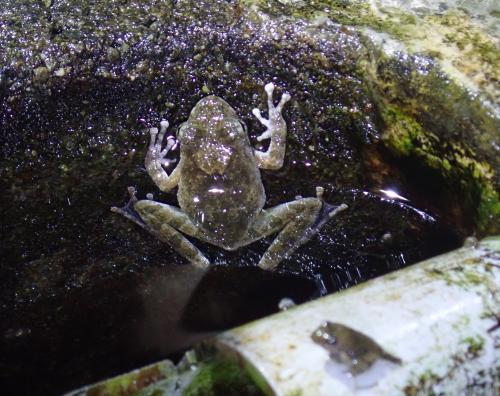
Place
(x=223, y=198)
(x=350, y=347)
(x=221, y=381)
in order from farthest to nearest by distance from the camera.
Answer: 1. (x=223, y=198)
2. (x=221, y=381)
3. (x=350, y=347)

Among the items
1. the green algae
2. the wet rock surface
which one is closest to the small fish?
the green algae

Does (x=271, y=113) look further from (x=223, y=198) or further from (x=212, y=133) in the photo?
(x=223, y=198)

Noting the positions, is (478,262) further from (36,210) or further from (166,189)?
(36,210)

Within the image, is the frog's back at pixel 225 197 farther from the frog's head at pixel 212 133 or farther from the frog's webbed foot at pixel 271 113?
the frog's webbed foot at pixel 271 113

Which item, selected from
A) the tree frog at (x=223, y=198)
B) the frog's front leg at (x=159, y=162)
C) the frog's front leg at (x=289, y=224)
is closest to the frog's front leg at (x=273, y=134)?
the tree frog at (x=223, y=198)

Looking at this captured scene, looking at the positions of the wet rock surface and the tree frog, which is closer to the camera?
the wet rock surface

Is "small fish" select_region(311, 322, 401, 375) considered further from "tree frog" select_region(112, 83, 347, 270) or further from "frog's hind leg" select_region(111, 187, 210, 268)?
"frog's hind leg" select_region(111, 187, 210, 268)

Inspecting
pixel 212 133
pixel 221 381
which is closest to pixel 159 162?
pixel 212 133
